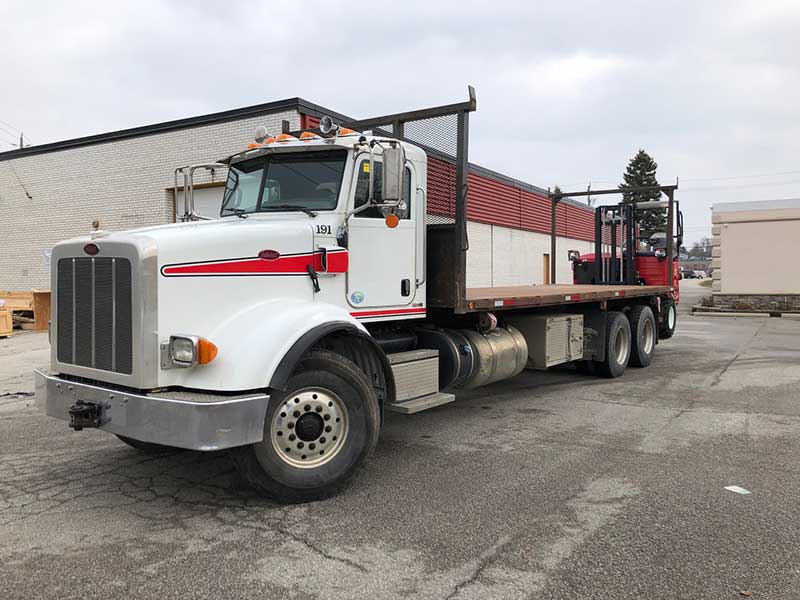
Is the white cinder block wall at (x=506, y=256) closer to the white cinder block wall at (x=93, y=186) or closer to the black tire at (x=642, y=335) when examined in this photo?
the white cinder block wall at (x=93, y=186)

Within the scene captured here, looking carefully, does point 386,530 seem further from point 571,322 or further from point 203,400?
point 571,322

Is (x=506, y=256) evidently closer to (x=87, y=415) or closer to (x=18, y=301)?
(x=18, y=301)

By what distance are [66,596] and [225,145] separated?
13.3 m

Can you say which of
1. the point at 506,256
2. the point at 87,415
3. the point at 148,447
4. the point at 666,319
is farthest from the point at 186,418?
the point at 506,256

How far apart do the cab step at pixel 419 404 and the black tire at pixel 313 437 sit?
23.9 inches

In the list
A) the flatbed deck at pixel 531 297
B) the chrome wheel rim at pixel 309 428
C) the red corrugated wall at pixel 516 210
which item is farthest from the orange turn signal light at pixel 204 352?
the red corrugated wall at pixel 516 210

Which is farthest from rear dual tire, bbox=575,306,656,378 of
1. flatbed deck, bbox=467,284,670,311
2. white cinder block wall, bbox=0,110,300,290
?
white cinder block wall, bbox=0,110,300,290

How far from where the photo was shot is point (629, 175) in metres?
67.4

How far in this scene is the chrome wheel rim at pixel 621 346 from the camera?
10125 mm

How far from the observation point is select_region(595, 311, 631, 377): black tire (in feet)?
31.7

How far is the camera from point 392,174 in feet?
16.2

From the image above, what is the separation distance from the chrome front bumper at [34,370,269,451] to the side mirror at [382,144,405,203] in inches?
74.5

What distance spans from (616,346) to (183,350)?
7.79 meters

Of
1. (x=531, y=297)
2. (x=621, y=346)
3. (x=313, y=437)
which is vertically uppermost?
(x=531, y=297)
